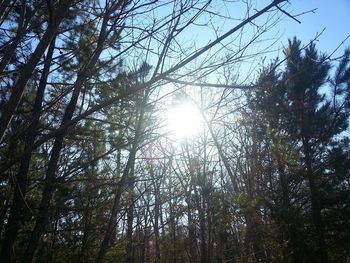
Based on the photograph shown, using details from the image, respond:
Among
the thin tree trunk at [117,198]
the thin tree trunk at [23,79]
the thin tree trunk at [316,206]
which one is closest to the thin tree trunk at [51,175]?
the thin tree trunk at [23,79]

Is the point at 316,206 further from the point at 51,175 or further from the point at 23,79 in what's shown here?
the point at 23,79

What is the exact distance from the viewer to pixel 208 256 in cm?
971

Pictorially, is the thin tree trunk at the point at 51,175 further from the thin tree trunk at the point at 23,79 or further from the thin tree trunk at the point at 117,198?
the thin tree trunk at the point at 117,198

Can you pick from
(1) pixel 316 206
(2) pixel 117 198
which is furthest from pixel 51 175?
(1) pixel 316 206

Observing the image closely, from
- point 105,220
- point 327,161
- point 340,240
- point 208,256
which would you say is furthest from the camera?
point 327,161

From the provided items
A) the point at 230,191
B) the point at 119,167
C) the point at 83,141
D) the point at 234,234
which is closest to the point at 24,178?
the point at 83,141

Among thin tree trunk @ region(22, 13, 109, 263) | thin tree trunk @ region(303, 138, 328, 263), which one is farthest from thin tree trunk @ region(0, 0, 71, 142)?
thin tree trunk @ region(303, 138, 328, 263)

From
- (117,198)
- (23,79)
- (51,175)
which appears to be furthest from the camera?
(51,175)

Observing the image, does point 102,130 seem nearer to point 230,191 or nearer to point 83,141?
point 83,141

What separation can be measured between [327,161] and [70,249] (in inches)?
399

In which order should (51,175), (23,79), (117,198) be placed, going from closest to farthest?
(23,79), (117,198), (51,175)

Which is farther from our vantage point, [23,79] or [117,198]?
[117,198]

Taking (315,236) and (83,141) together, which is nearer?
(83,141)

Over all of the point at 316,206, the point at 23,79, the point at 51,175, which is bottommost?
the point at 23,79
